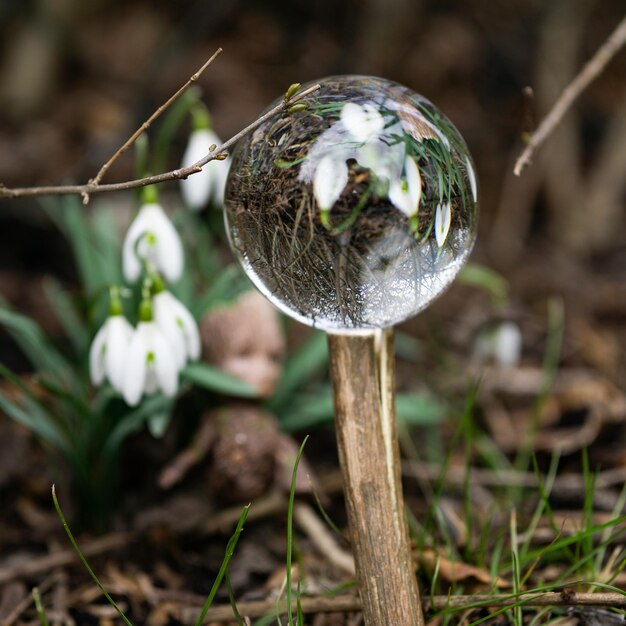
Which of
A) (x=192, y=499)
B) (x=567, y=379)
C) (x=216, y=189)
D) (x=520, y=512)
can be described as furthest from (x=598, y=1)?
(x=192, y=499)

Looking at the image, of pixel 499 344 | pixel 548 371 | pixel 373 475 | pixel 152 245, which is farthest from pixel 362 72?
pixel 373 475

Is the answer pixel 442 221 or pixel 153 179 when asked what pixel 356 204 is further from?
pixel 153 179

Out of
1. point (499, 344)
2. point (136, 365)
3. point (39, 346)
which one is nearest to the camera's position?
point (136, 365)

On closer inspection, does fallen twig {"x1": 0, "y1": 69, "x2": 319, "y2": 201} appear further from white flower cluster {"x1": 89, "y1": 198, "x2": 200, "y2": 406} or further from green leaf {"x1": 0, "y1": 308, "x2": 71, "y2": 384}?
green leaf {"x1": 0, "y1": 308, "x2": 71, "y2": 384}

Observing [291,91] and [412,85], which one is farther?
[412,85]

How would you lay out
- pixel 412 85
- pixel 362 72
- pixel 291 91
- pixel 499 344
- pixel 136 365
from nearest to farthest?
pixel 291 91, pixel 136 365, pixel 499 344, pixel 362 72, pixel 412 85

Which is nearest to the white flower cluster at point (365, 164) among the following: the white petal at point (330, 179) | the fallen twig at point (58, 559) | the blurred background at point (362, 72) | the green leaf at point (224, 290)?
the white petal at point (330, 179)

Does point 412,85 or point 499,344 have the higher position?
point 412,85

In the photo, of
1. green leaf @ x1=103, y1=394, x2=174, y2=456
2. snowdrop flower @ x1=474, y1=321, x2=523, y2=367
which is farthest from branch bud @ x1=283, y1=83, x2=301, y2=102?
snowdrop flower @ x1=474, y1=321, x2=523, y2=367
